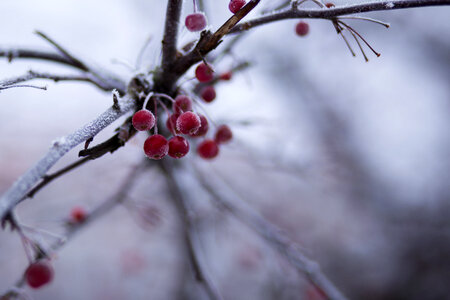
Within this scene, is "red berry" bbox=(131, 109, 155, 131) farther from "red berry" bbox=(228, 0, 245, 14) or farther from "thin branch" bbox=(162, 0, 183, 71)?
"red berry" bbox=(228, 0, 245, 14)

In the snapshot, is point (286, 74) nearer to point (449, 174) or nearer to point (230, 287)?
point (449, 174)

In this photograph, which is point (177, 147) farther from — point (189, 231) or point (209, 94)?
point (189, 231)

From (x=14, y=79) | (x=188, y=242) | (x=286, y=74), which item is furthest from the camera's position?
(x=286, y=74)

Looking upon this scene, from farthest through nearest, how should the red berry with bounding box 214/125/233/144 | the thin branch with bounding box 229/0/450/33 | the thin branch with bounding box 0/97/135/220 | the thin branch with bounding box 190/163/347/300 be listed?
the thin branch with bounding box 190/163/347/300 → the red berry with bounding box 214/125/233/144 → the thin branch with bounding box 229/0/450/33 → the thin branch with bounding box 0/97/135/220

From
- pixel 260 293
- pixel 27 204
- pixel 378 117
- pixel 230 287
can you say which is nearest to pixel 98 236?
pixel 27 204

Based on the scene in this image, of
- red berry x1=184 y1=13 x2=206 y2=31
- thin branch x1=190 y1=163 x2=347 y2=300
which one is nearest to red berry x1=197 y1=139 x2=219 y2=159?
red berry x1=184 y1=13 x2=206 y2=31

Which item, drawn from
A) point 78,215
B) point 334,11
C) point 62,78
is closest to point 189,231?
point 78,215

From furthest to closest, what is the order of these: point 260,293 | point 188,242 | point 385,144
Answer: point 385,144
point 260,293
point 188,242
